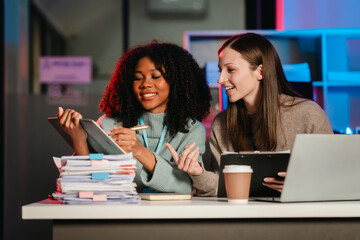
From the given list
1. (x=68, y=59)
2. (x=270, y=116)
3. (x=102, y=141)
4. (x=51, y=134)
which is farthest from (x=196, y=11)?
(x=102, y=141)

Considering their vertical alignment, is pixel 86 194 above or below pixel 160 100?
below

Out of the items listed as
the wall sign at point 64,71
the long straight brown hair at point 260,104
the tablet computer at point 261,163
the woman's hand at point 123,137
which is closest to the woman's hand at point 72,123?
the woman's hand at point 123,137

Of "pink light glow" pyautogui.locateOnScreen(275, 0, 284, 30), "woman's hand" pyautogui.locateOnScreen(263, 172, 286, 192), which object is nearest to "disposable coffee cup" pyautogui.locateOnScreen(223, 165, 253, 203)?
"woman's hand" pyautogui.locateOnScreen(263, 172, 286, 192)

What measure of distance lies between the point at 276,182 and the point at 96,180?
0.51m

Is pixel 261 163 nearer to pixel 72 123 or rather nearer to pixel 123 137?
pixel 123 137

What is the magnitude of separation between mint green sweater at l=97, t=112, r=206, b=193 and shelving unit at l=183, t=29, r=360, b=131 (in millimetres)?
1622

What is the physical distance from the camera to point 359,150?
1223 mm

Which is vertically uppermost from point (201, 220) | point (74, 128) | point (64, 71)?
point (64, 71)

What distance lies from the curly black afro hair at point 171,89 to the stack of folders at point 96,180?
677 millimetres

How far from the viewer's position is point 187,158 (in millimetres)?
1507

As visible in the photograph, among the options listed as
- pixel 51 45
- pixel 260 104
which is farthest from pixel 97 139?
pixel 51 45

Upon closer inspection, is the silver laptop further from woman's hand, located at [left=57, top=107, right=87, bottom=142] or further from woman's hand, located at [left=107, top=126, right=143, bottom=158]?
woman's hand, located at [left=57, top=107, right=87, bottom=142]

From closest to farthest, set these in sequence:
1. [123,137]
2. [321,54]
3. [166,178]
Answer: [123,137], [166,178], [321,54]

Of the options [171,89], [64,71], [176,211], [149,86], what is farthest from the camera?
[64,71]
